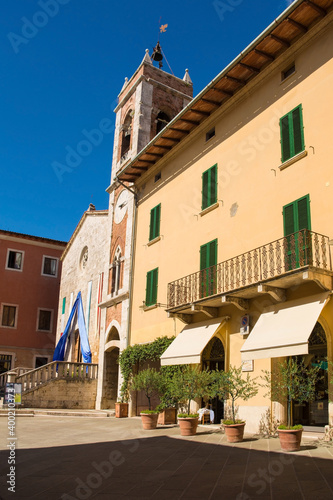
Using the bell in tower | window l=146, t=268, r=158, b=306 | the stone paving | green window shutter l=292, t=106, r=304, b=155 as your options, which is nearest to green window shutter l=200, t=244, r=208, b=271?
window l=146, t=268, r=158, b=306

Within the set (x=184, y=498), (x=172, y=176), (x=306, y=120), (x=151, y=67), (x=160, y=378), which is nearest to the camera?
(x=184, y=498)

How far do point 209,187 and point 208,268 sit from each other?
315cm

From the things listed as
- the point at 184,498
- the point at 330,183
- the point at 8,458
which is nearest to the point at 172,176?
the point at 330,183

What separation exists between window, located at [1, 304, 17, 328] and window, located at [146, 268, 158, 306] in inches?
716

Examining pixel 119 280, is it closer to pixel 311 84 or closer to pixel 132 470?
pixel 311 84

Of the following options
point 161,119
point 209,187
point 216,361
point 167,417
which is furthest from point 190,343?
point 161,119

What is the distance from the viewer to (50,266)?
3659cm

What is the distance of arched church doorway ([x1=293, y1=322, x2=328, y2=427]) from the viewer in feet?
38.0

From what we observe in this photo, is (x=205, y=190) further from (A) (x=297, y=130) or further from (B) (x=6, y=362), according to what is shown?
(B) (x=6, y=362)

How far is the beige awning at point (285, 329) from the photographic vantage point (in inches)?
410

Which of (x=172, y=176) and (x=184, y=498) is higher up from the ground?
(x=172, y=176)

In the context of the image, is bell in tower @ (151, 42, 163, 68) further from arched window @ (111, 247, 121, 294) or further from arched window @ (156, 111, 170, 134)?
arched window @ (111, 247, 121, 294)

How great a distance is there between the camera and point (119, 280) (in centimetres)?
2183

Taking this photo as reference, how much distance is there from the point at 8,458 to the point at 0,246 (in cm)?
2758
